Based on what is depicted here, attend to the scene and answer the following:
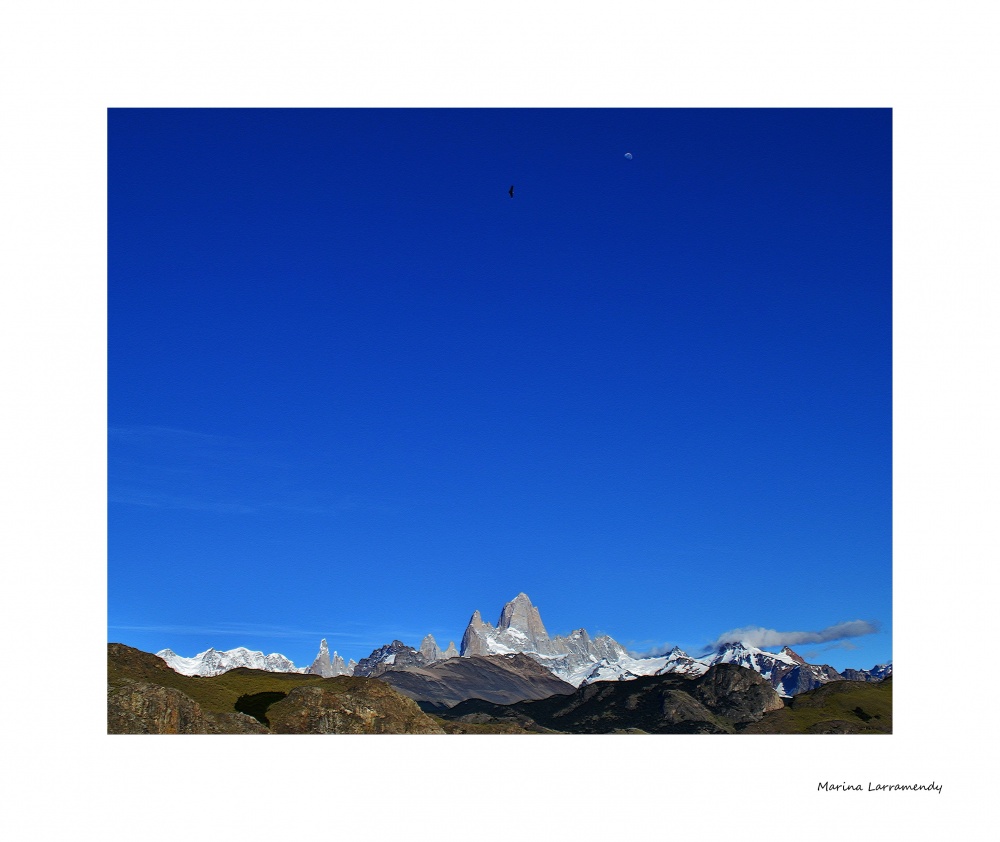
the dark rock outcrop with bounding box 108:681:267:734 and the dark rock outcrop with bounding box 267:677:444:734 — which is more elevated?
the dark rock outcrop with bounding box 108:681:267:734

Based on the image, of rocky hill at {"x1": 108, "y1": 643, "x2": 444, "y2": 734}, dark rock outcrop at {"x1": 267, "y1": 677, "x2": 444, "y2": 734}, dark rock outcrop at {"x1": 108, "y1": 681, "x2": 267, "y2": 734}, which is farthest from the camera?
dark rock outcrop at {"x1": 267, "y1": 677, "x2": 444, "y2": 734}

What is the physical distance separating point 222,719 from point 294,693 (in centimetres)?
2882

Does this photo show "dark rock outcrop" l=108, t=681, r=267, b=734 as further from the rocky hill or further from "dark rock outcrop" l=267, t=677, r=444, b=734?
"dark rock outcrop" l=267, t=677, r=444, b=734

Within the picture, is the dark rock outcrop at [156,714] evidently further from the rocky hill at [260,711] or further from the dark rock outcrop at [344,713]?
the dark rock outcrop at [344,713]

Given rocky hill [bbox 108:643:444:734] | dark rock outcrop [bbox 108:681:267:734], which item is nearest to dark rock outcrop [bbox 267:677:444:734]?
rocky hill [bbox 108:643:444:734]

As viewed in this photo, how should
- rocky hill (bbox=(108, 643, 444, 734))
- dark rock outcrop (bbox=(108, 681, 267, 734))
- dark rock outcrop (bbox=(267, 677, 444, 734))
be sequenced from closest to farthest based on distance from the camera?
dark rock outcrop (bbox=(108, 681, 267, 734)) < rocky hill (bbox=(108, 643, 444, 734)) < dark rock outcrop (bbox=(267, 677, 444, 734))

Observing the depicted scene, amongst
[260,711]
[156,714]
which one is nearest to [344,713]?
[260,711]

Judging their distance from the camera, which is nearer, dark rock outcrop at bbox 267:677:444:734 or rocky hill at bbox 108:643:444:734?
rocky hill at bbox 108:643:444:734

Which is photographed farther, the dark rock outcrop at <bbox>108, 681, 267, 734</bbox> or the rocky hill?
the rocky hill

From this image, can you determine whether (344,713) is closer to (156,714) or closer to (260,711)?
(260,711)
